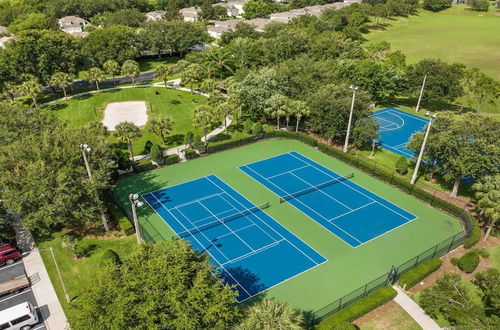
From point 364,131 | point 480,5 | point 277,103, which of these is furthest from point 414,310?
point 480,5

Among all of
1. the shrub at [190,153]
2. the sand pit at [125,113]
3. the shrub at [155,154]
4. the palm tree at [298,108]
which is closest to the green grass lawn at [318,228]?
the shrub at [190,153]

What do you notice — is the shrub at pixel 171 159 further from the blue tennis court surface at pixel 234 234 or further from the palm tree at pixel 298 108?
the palm tree at pixel 298 108

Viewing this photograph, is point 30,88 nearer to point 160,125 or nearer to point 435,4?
point 160,125

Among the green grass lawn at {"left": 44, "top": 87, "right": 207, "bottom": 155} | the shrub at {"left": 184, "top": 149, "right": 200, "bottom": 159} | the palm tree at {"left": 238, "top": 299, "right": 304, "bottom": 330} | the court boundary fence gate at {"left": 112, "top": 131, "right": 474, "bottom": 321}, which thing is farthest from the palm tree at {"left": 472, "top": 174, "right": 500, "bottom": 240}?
the green grass lawn at {"left": 44, "top": 87, "right": 207, "bottom": 155}

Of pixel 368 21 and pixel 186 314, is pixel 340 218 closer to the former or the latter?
pixel 186 314

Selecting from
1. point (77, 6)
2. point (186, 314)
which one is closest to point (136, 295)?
point (186, 314)
